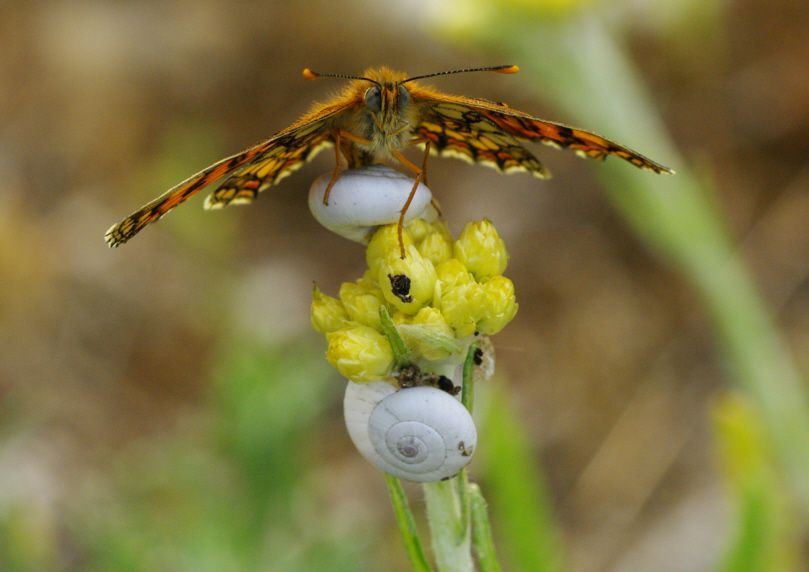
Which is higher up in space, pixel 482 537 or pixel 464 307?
pixel 464 307

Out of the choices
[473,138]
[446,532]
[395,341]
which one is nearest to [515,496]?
[446,532]

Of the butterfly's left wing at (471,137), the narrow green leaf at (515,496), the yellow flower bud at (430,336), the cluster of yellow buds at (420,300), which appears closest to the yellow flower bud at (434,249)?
the cluster of yellow buds at (420,300)

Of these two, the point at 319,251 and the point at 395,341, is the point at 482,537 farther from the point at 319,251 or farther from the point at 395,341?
the point at 319,251

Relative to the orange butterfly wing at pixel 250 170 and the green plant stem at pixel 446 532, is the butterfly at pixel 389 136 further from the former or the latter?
the green plant stem at pixel 446 532

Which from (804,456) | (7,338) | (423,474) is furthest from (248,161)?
(7,338)

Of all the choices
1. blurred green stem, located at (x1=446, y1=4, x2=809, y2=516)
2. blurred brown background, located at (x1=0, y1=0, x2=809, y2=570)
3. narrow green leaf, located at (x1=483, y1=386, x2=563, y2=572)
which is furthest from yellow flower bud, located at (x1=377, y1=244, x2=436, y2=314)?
blurred brown background, located at (x1=0, y1=0, x2=809, y2=570)

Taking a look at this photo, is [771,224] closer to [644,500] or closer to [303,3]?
[644,500]
